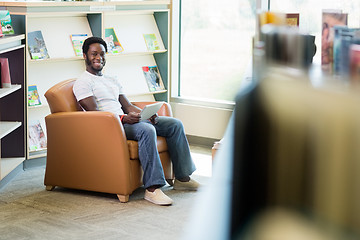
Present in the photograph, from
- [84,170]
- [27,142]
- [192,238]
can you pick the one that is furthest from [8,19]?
[192,238]

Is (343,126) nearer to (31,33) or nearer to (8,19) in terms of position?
(8,19)

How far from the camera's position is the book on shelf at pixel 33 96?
532cm

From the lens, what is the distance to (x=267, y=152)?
2.19 ft

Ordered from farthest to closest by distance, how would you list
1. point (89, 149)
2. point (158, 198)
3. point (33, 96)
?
point (33, 96)
point (89, 149)
point (158, 198)

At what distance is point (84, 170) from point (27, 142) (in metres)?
0.92

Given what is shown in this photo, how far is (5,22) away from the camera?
489cm

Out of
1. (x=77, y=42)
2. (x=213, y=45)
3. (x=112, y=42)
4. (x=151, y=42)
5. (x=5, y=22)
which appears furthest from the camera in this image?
(x=213, y=45)

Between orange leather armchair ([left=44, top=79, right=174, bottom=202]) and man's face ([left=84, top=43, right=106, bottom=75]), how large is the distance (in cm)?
20

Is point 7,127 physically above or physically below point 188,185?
above

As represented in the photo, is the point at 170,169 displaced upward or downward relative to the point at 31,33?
downward

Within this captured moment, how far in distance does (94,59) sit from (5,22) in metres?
0.86

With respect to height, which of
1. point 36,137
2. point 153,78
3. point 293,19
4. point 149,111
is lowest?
point 36,137

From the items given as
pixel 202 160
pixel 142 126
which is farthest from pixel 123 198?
pixel 202 160

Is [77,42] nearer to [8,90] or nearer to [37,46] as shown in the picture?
[37,46]
